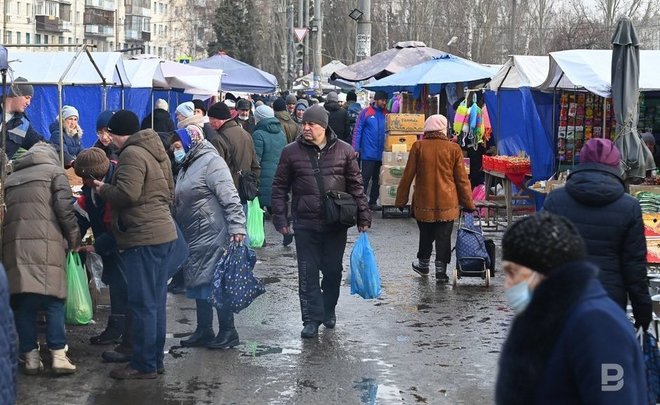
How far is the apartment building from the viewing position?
9175 cm

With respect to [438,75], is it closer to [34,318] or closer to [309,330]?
[309,330]

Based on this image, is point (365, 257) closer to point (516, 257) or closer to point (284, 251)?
point (284, 251)

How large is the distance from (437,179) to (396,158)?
6.20 meters

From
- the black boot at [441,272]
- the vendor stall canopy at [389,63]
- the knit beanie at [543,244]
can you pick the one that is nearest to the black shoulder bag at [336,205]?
the black boot at [441,272]

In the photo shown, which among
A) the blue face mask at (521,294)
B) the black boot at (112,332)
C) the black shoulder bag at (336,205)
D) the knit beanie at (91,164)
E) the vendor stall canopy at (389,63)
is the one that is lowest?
the black boot at (112,332)

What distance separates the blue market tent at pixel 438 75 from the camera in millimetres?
20125

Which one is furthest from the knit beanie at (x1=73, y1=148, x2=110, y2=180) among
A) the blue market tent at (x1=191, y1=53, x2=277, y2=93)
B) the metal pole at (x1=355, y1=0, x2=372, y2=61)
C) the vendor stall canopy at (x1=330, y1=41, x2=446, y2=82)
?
the metal pole at (x1=355, y1=0, x2=372, y2=61)

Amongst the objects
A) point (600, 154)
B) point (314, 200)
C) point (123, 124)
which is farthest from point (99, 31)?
point (600, 154)

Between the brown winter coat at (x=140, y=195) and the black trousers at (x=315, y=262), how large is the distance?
162cm

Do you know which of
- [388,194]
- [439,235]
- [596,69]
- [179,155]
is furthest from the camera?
[388,194]

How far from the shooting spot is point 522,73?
16.5 meters

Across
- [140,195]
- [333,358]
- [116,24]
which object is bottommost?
[333,358]

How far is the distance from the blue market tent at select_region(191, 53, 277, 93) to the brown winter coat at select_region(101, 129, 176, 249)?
64.4 feet

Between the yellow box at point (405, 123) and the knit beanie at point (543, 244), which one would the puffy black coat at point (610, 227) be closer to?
the knit beanie at point (543, 244)
